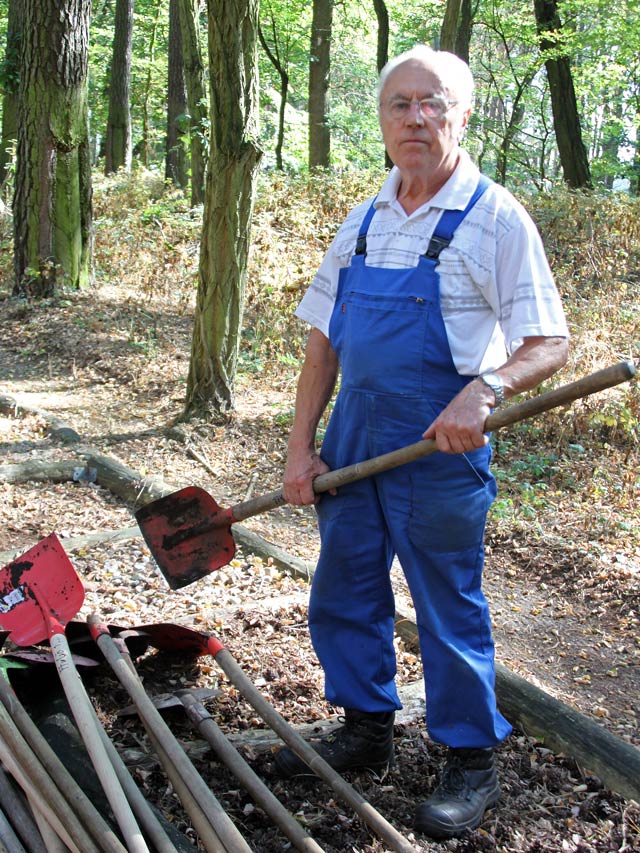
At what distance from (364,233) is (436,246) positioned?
30 cm

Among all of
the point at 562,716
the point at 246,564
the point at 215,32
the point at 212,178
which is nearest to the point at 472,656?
the point at 562,716

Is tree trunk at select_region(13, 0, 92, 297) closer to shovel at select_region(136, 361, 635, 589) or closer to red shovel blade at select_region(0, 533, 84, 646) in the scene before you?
red shovel blade at select_region(0, 533, 84, 646)

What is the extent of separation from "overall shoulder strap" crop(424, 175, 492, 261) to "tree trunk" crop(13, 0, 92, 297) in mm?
8435

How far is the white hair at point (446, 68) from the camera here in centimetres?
270

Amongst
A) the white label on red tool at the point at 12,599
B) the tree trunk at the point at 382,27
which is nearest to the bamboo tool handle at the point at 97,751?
the white label on red tool at the point at 12,599

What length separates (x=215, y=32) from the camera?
6070 mm

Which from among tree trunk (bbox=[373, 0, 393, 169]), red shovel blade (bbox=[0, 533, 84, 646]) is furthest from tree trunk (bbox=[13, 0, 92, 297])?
tree trunk (bbox=[373, 0, 393, 169])

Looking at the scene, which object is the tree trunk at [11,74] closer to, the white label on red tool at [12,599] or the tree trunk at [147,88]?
the white label on red tool at [12,599]

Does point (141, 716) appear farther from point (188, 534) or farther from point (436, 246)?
point (436, 246)

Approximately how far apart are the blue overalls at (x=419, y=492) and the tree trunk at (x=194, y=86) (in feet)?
34.6

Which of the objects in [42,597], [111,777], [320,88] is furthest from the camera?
[320,88]

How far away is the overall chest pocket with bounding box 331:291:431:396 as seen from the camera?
267 centimetres

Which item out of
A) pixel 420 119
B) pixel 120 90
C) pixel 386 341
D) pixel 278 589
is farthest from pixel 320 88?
pixel 386 341

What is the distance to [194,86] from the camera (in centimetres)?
1320
